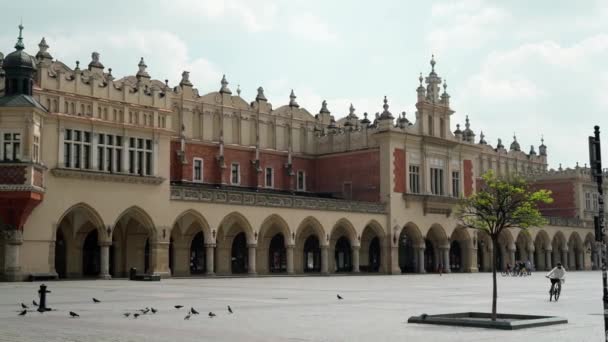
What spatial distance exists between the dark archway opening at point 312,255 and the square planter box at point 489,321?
139 ft

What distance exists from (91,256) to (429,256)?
3111cm

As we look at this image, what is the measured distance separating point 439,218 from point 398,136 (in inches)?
325

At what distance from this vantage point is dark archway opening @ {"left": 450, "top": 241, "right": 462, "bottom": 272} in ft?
236

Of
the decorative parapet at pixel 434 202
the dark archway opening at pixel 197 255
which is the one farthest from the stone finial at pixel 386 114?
the dark archway opening at pixel 197 255

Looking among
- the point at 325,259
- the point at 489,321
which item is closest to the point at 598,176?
the point at 489,321

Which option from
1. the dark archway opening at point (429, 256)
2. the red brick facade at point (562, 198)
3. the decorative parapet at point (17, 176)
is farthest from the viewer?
the red brick facade at point (562, 198)

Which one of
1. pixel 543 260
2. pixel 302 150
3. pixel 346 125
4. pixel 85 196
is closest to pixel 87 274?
pixel 85 196

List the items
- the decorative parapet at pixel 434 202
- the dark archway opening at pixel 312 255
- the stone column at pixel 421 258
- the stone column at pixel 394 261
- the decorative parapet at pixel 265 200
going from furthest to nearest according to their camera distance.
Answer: the stone column at pixel 421 258, the decorative parapet at pixel 434 202, the dark archway opening at pixel 312 255, the stone column at pixel 394 261, the decorative parapet at pixel 265 200

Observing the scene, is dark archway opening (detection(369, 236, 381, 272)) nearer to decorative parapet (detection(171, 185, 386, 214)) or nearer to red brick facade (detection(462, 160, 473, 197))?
decorative parapet (detection(171, 185, 386, 214))

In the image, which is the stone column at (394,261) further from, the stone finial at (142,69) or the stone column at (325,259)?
the stone finial at (142,69)

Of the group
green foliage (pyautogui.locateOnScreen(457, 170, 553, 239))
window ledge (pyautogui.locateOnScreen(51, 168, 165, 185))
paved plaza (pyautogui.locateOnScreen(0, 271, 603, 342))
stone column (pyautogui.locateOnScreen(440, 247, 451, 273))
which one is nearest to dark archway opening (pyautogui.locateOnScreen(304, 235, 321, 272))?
stone column (pyautogui.locateOnScreen(440, 247, 451, 273))

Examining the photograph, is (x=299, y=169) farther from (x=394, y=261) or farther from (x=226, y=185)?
(x=394, y=261)

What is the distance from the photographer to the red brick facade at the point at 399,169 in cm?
6181

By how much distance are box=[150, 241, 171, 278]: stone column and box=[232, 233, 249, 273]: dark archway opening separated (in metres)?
10.3
